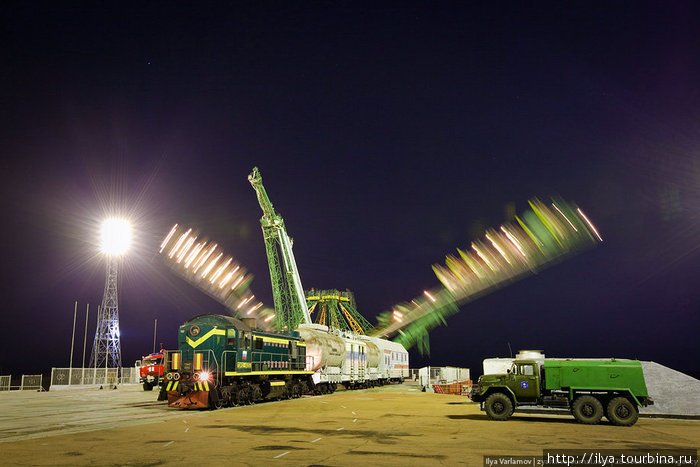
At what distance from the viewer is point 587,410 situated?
20734 millimetres

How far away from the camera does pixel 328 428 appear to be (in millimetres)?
18922

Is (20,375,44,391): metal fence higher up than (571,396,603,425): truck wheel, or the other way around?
(20,375,44,391): metal fence

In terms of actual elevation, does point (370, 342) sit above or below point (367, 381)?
above

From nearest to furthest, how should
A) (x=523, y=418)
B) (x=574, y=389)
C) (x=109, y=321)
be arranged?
(x=574, y=389)
(x=523, y=418)
(x=109, y=321)

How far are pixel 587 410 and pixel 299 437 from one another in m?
11.4

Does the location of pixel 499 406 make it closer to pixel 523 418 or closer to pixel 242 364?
pixel 523 418

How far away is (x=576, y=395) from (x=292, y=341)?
63.1 feet

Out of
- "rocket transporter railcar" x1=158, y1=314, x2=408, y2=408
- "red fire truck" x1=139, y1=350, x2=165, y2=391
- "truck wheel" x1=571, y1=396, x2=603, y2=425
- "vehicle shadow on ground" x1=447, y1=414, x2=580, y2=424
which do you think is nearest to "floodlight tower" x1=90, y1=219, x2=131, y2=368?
"red fire truck" x1=139, y1=350, x2=165, y2=391

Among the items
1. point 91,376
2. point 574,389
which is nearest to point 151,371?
point 91,376

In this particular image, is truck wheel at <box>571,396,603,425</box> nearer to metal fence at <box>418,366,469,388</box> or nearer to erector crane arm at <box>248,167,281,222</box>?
metal fence at <box>418,366,469,388</box>

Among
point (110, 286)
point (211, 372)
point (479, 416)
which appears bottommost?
point (479, 416)

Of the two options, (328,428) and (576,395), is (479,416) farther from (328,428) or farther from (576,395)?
(328,428)

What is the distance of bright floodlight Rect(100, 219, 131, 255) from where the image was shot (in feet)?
183

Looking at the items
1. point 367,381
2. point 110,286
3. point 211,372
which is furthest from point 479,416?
point 110,286
